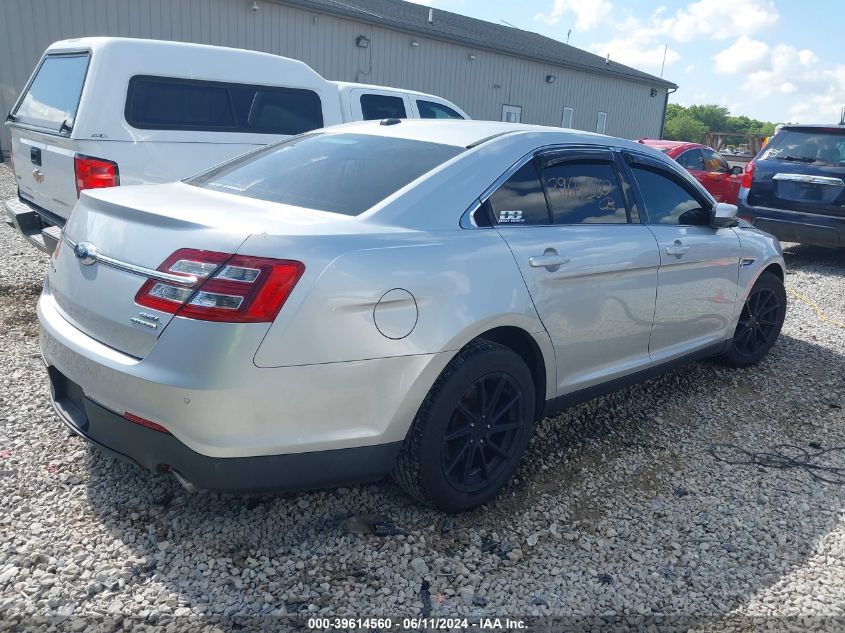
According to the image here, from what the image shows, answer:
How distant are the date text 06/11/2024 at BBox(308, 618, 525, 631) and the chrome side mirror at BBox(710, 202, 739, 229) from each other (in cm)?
300

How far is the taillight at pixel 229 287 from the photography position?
2287mm

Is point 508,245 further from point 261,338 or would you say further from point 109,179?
point 109,179

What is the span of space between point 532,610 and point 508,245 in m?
1.45

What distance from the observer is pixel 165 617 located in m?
2.34

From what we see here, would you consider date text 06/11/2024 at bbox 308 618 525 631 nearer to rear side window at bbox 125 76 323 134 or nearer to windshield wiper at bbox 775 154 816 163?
rear side window at bbox 125 76 323 134

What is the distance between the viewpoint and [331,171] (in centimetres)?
316

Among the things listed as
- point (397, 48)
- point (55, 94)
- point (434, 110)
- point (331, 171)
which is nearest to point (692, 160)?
point (434, 110)

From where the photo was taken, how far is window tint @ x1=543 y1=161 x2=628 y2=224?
3.42 metres

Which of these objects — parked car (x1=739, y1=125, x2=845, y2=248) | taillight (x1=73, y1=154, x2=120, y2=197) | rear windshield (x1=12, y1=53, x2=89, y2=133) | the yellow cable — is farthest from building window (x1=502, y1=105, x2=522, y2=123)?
taillight (x1=73, y1=154, x2=120, y2=197)

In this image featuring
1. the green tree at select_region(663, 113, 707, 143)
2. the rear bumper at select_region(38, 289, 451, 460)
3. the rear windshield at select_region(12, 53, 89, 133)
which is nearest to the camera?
the rear bumper at select_region(38, 289, 451, 460)

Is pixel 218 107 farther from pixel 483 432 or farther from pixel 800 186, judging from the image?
pixel 800 186

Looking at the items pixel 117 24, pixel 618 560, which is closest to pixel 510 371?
pixel 618 560

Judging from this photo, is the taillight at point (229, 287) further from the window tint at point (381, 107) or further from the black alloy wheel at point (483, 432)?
the window tint at point (381, 107)

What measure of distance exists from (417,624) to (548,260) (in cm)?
162
